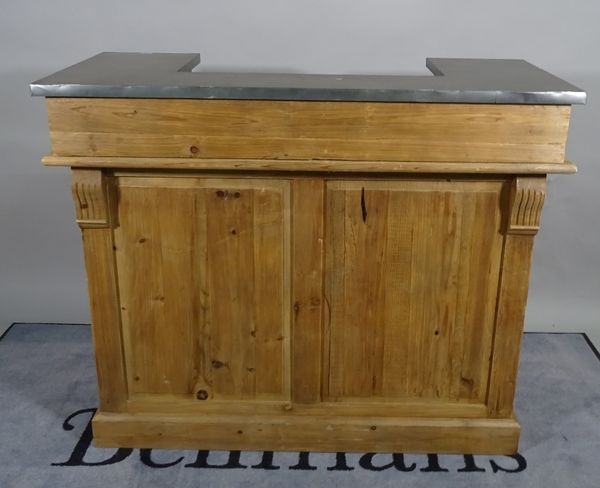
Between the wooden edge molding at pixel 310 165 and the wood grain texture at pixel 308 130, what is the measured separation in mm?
14

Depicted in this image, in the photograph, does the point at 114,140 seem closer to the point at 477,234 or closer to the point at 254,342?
the point at 254,342

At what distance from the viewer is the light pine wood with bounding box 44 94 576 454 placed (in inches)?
74.2

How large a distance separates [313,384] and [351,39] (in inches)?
50.7

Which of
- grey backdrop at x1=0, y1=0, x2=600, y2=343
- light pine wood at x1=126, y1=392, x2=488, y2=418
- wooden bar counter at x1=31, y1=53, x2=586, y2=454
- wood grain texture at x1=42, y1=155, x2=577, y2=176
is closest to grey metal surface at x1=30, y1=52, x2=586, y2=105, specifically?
wooden bar counter at x1=31, y1=53, x2=586, y2=454

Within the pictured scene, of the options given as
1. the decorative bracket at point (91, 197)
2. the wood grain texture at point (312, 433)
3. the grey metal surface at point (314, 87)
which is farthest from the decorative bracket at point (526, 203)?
the decorative bracket at point (91, 197)

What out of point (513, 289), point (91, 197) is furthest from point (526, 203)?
point (91, 197)

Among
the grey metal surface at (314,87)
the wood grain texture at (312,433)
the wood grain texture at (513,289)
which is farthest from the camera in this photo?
the wood grain texture at (312,433)

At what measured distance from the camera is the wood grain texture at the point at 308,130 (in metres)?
1.86

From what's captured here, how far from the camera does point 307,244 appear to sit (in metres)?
2.02

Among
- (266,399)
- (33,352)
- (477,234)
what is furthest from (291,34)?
(33,352)

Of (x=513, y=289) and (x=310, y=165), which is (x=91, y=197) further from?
(x=513, y=289)

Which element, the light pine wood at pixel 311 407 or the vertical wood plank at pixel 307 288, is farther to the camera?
the light pine wood at pixel 311 407

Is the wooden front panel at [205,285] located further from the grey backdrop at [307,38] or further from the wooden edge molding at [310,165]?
the grey backdrop at [307,38]

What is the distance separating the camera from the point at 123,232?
2.04m
